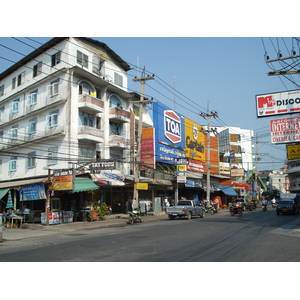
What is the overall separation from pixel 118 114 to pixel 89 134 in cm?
482

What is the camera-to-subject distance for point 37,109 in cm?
3005

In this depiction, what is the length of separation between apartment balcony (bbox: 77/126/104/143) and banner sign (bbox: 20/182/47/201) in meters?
6.39

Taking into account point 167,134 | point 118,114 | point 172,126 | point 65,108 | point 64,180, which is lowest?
point 64,180

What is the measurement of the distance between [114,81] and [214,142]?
78.1 ft

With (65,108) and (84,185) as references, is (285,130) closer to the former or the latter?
(84,185)

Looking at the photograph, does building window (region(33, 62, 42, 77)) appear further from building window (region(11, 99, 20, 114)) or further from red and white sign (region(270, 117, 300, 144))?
red and white sign (region(270, 117, 300, 144))

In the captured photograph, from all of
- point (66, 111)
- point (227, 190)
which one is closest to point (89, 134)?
point (66, 111)

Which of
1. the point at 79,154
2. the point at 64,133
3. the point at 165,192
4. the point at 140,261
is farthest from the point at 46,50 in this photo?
the point at 140,261

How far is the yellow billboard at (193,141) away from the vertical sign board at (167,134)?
1.55 m

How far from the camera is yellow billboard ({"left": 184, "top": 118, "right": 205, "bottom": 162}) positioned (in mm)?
43062

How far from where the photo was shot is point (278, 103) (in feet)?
55.7

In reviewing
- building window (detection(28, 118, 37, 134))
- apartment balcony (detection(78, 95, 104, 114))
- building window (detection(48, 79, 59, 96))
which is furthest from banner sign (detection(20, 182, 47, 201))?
building window (detection(48, 79, 59, 96))
